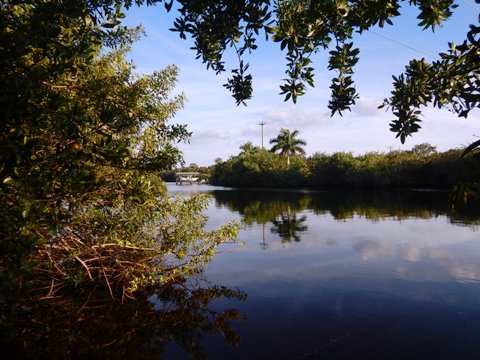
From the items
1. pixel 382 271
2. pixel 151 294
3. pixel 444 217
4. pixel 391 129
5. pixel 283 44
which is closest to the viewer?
pixel 391 129

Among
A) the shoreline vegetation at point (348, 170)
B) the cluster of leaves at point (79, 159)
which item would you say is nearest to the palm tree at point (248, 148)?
the shoreline vegetation at point (348, 170)

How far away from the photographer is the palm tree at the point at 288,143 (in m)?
78.1

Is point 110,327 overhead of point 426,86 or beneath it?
beneath

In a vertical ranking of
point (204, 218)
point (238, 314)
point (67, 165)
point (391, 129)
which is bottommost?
point (238, 314)

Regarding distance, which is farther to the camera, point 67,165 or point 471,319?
point 471,319

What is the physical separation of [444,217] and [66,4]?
25204 mm

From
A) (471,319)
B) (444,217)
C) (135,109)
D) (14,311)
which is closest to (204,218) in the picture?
(135,109)

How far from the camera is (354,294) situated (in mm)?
9492

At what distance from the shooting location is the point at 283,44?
A: 3.94 meters

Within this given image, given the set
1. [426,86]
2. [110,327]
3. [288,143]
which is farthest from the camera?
[288,143]

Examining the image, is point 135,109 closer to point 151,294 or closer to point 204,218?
point 204,218

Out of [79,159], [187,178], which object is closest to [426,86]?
[79,159]

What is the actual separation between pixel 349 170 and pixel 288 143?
2240 cm

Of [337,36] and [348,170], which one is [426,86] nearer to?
[337,36]
